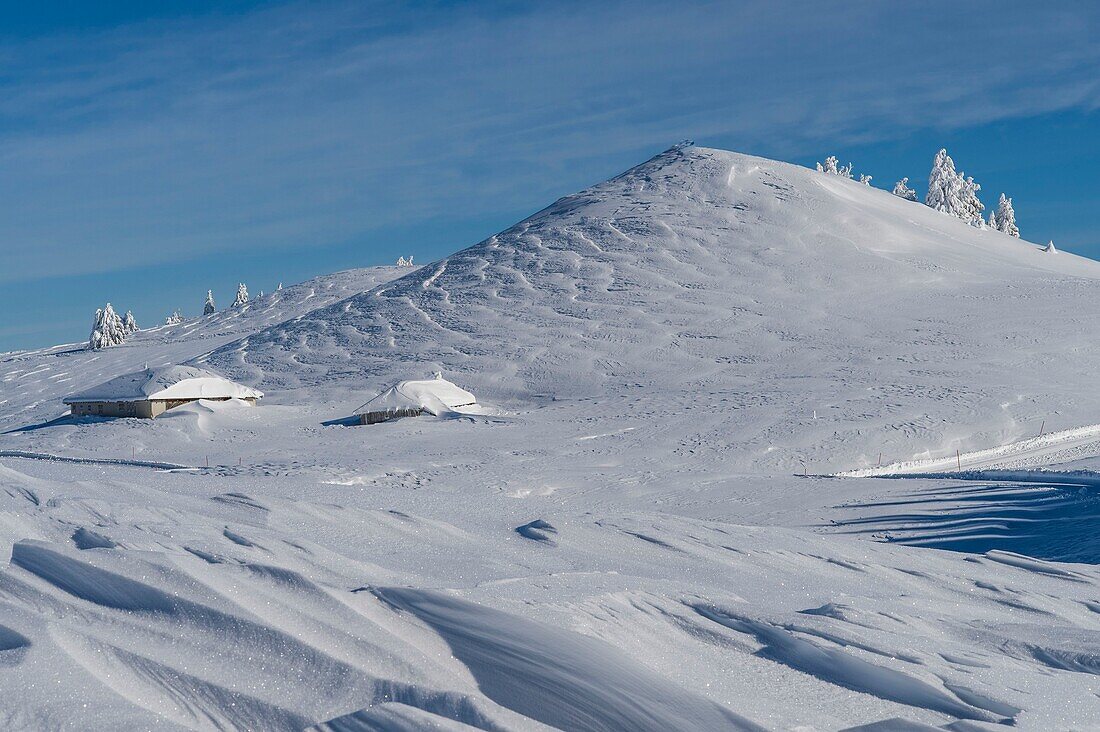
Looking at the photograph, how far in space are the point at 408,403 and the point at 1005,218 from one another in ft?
234

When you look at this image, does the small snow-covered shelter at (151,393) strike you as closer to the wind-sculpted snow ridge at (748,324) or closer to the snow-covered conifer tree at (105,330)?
the wind-sculpted snow ridge at (748,324)

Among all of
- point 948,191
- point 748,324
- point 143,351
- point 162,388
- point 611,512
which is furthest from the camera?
point 948,191

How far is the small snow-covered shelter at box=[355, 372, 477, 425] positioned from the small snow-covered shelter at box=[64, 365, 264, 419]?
7379 mm

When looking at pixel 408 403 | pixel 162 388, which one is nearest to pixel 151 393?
pixel 162 388

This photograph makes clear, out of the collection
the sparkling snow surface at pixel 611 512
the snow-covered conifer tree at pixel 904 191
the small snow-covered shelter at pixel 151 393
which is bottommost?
the small snow-covered shelter at pixel 151 393

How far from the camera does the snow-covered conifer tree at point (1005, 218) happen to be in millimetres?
89500

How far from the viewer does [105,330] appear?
7881 cm

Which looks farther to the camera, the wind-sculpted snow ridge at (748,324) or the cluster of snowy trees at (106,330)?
the cluster of snowy trees at (106,330)

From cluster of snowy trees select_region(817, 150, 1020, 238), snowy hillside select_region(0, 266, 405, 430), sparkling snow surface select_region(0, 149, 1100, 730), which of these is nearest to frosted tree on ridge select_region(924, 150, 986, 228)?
cluster of snowy trees select_region(817, 150, 1020, 238)

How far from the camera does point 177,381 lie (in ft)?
131

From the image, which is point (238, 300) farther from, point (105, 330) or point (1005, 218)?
point (1005, 218)

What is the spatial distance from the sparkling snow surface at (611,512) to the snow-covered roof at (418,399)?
1.07m

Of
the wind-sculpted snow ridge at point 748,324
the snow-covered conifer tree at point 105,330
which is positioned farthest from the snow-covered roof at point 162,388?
the snow-covered conifer tree at point 105,330

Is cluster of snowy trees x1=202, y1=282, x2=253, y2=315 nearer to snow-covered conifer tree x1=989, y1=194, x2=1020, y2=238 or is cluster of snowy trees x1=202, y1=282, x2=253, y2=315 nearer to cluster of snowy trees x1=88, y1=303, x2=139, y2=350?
cluster of snowy trees x1=88, y1=303, x2=139, y2=350
